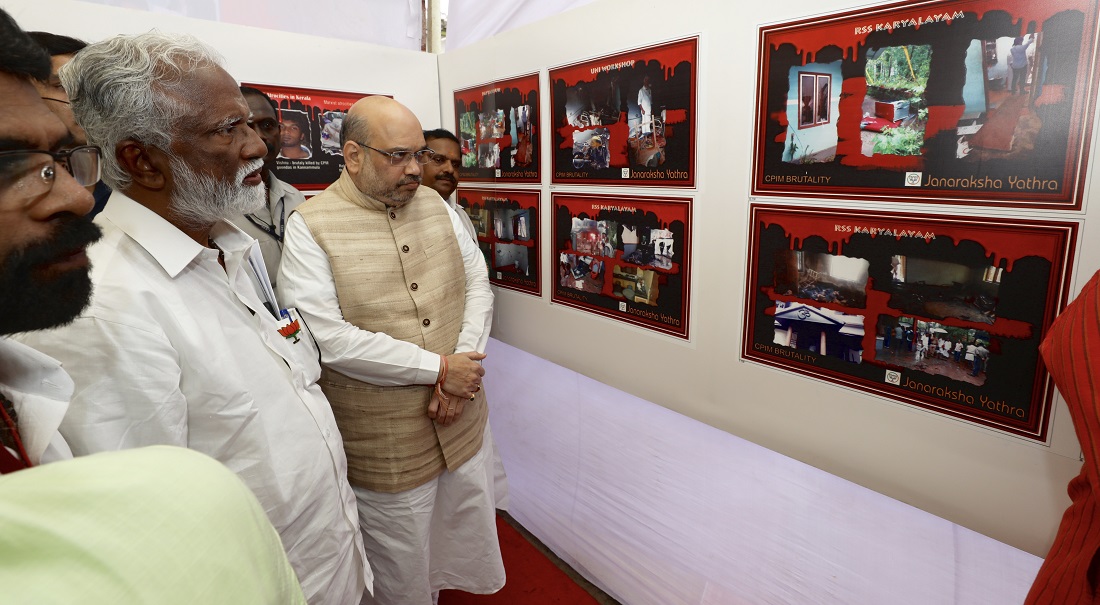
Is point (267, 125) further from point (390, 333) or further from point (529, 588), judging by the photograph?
point (529, 588)

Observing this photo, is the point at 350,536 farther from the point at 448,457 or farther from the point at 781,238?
the point at 781,238

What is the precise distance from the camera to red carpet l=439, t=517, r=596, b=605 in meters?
2.49

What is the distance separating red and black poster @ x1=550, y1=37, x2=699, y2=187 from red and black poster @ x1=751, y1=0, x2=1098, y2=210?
302 mm

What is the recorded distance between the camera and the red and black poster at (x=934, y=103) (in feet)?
3.99

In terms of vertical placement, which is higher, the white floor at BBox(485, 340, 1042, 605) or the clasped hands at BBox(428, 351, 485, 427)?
the clasped hands at BBox(428, 351, 485, 427)

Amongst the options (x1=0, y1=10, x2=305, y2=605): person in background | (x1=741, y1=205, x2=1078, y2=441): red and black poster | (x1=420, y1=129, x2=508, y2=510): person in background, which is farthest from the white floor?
(x1=0, y1=10, x2=305, y2=605): person in background

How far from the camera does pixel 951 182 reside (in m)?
1.38

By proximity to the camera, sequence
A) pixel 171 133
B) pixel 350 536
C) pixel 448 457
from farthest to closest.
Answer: pixel 448 457
pixel 350 536
pixel 171 133

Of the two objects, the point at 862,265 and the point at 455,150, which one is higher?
the point at 455,150

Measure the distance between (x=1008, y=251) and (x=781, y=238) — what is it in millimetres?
552

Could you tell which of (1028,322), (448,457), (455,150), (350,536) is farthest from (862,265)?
(455,150)

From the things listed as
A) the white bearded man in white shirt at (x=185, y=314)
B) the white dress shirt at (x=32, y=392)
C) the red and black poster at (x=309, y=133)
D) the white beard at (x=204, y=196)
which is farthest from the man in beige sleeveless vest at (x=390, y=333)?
the white dress shirt at (x=32, y=392)

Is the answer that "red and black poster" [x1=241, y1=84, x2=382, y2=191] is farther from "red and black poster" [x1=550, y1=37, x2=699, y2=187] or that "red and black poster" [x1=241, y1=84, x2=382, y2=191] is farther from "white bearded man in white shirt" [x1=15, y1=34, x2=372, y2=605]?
"white bearded man in white shirt" [x1=15, y1=34, x2=372, y2=605]

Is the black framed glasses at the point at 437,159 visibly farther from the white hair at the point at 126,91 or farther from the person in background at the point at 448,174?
the white hair at the point at 126,91
